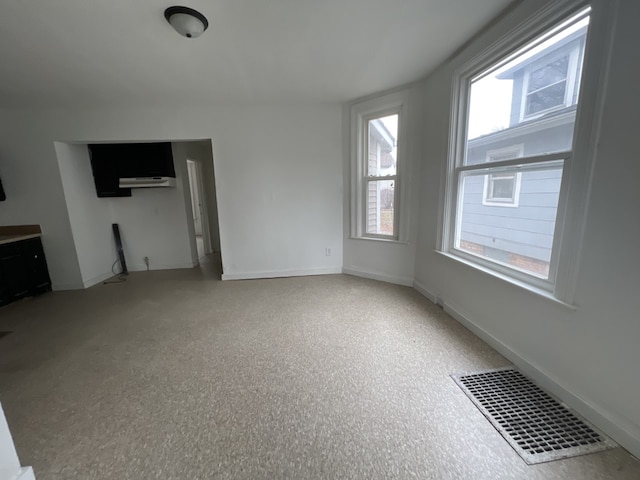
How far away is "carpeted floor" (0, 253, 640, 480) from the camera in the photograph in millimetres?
1205

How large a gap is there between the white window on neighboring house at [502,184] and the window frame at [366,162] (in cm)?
112

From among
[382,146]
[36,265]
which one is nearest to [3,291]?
[36,265]

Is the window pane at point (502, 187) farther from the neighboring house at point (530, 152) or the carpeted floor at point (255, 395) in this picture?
the carpeted floor at point (255, 395)

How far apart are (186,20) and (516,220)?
2668 millimetres

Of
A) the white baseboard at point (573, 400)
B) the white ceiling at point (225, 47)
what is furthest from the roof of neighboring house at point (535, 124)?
the white baseboard at point (573, 400)

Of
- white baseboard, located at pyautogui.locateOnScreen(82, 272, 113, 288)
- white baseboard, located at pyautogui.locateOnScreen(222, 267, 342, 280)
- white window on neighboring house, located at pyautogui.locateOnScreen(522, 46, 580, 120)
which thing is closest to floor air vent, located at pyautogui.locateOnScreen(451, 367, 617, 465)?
white window on neighboring house, located at pyautogui.locateOnScreen(522, 46, 580, 120)

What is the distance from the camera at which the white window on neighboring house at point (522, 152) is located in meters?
1.50

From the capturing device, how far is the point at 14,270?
314 centimetres

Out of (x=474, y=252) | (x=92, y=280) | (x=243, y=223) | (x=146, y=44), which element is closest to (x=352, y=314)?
(x=474, y=252)

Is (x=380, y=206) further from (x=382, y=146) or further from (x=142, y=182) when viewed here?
(x=142, y=182)

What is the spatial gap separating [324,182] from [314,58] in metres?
1.63

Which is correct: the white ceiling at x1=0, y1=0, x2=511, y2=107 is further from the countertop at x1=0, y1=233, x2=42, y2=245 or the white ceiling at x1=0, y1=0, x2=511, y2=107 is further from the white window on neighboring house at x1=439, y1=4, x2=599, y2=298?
the countertop at x1=0, y1=233, x2=42, y2=245

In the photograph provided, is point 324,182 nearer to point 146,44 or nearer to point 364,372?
point 146,44

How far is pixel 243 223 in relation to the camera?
3754 millimetres
